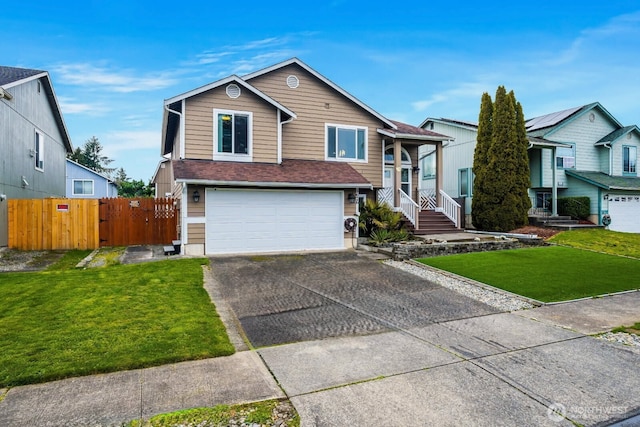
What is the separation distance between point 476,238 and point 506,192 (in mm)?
5468

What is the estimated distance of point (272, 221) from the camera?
12867mm

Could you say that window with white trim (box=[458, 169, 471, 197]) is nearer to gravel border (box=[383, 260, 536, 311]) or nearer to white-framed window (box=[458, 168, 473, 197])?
white-framed window (box=[458, 168, 473, 197])

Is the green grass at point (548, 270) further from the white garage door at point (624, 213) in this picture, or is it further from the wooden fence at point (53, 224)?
the wooden fence at point (53, 224)

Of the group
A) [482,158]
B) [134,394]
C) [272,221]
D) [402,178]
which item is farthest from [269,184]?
[482,158]

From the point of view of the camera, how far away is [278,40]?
18484 mm

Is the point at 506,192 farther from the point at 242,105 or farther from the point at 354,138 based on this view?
the point at 242,105

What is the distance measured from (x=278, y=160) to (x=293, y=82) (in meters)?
3.71

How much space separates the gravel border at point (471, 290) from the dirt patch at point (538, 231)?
8609mm

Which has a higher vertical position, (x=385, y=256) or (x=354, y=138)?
(x=354, y=138)

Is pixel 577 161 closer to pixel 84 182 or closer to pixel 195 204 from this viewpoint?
pixel 195 204

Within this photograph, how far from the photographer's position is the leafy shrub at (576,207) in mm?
19641

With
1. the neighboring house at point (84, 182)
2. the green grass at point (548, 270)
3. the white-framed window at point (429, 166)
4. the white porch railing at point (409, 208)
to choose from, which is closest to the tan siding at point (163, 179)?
the neighboring house at point (84, 182)

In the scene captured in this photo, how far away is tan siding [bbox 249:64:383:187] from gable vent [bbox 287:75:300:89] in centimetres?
13

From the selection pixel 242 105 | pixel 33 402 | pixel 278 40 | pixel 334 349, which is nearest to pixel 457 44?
pixel 278 40
